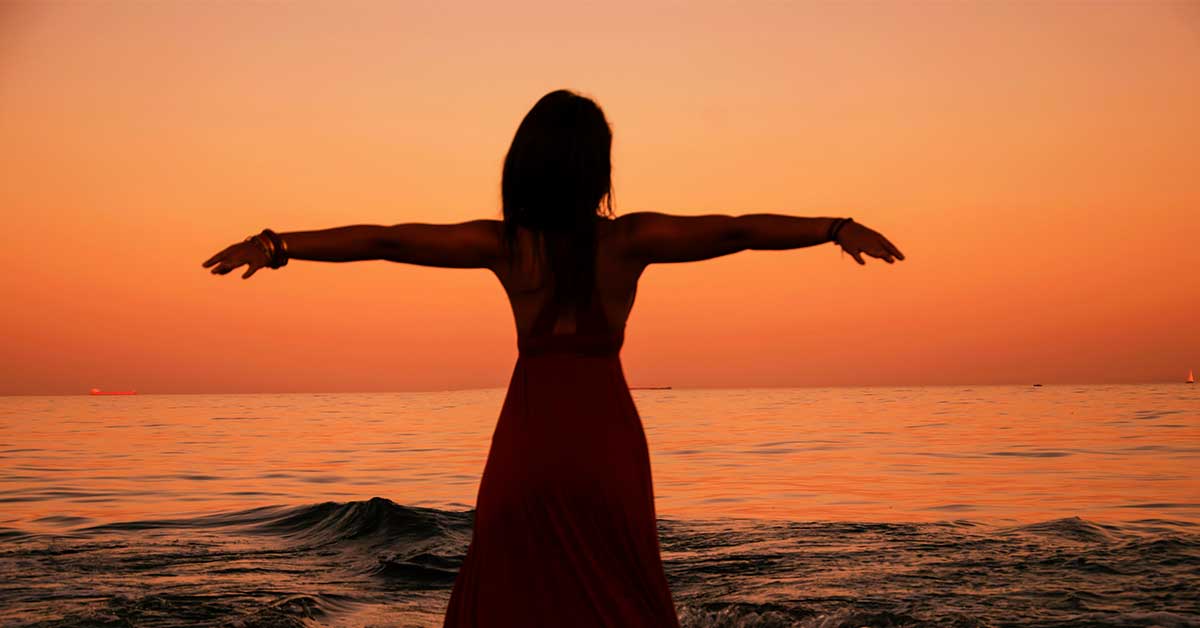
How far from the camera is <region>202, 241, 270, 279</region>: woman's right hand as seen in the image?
3971 mm

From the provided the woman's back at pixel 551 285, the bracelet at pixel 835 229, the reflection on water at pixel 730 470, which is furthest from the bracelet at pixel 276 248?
the reflection on water at pixel 730 470

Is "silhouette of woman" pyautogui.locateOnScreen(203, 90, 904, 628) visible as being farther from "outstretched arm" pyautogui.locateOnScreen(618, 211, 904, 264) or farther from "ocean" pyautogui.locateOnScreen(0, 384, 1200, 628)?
"ocean" pyautogui.locateOnScreen(0, 384, 1200, 628)

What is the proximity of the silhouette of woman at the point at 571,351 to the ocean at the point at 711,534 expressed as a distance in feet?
18.1

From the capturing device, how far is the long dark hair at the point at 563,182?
12.0 ft

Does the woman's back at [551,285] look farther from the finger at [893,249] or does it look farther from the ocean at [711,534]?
the ocean at [711,534]

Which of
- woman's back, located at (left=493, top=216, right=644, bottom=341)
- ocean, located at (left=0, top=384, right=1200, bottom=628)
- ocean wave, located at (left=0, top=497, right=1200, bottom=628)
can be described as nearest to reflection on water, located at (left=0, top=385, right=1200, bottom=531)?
ocean, located at (left=0, top=384, right=1200, bottom=628)

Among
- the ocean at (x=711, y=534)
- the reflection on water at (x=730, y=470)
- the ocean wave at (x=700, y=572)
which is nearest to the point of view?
the ocean wave at (x=700, y=572)

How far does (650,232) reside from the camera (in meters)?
3.67

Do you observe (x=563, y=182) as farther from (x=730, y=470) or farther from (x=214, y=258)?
(x=730, y=470)

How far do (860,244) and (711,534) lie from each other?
9751mm

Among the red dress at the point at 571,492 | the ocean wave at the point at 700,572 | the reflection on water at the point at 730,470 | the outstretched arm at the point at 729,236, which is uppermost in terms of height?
the outstretched arm at the point at 729,236

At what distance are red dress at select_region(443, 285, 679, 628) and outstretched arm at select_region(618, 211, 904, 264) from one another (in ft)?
0.90

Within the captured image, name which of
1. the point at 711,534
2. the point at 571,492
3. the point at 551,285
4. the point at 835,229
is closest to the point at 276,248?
the point at 551,285

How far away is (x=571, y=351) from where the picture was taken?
374cm
